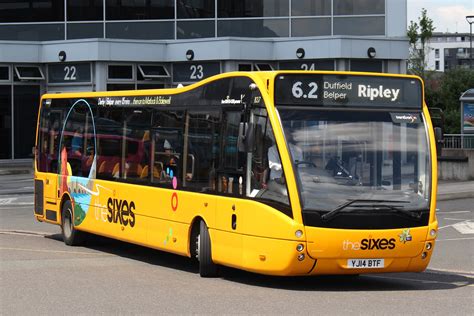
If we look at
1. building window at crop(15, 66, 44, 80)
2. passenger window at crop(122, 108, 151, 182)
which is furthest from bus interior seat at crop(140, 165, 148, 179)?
building window at crop(15, 66, 44, 80)

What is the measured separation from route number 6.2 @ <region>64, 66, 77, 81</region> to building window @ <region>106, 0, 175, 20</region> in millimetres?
2536

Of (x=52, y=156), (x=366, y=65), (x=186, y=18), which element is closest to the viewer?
(x=52, y=156)

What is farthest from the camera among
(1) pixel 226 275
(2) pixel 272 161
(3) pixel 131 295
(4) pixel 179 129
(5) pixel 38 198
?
(5) pixel 38 198

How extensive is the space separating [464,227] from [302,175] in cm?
996

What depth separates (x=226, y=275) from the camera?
43.5 feet

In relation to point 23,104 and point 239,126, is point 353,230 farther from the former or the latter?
point 23,104

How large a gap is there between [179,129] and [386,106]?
127 inches

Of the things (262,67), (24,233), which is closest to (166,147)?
(24,233)

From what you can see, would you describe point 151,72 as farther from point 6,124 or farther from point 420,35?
point 420,35

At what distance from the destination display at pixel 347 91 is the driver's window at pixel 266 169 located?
1.20 feet

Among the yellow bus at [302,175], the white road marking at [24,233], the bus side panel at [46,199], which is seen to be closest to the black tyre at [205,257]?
the yellow bus at [302,175]

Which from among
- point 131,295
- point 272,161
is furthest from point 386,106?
point 131,295

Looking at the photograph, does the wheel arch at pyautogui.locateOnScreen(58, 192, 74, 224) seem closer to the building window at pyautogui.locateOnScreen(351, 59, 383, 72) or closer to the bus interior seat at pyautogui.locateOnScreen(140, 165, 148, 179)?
the bus interior seat at pyautogui.locateOnScreen(140, 165, 148, 179)

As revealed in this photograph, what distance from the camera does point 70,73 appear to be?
3803cm
